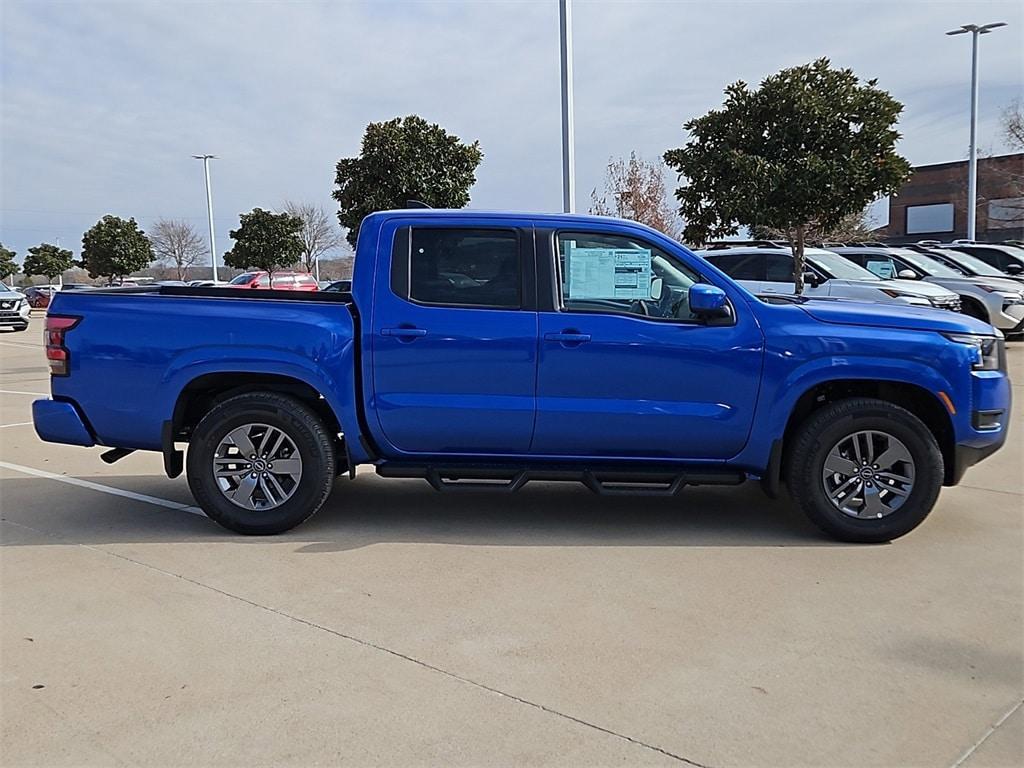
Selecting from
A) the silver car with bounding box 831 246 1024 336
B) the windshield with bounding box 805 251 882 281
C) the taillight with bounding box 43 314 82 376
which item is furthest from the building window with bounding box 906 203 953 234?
the taillight with bounding box 43 314 82 376

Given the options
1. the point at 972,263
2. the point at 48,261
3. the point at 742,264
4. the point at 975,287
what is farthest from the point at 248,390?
the point at 48,261

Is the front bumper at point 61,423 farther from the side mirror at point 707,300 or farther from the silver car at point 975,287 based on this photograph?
the silver car at point 975,287

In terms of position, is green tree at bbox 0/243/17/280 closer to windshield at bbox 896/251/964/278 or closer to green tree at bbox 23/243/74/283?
green tree at bbox 23/243/74/283

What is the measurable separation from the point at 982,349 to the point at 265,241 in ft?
118

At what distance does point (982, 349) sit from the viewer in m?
5.20

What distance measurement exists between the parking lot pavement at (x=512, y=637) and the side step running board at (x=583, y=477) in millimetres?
320

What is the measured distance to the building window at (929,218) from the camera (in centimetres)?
5100

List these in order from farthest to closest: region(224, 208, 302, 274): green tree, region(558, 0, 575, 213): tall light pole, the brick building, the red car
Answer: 1. the brick building
2. region(224, 208, 302, 274): green tree
3. the red car
4. region(558, 0, 575, 213): tall light pole

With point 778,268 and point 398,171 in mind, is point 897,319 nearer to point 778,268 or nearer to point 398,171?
point 778,268

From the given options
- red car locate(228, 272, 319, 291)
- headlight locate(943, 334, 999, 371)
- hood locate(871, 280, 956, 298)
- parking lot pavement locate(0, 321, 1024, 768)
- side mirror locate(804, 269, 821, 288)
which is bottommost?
parking lot pavement locate(0, 321, 1024, 768)

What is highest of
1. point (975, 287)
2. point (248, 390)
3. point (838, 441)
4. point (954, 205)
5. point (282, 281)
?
point (954, 205)

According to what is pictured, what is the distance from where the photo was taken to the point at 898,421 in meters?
5.11

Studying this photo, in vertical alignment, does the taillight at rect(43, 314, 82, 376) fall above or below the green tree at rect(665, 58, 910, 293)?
below

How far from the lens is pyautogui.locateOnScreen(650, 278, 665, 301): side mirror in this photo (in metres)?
5.29
